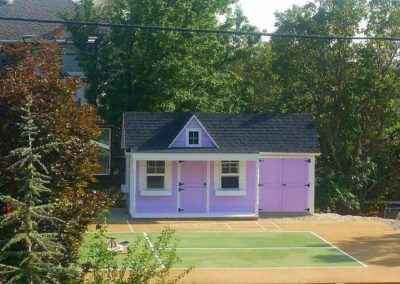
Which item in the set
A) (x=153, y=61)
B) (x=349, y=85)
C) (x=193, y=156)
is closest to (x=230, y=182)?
(x=193, y=156)

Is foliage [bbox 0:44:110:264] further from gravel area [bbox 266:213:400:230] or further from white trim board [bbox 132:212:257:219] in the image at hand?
gravel area [bbox 266:213:400:230]

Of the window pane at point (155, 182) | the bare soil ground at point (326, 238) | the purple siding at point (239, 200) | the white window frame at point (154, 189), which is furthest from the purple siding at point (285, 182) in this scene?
the window pane at point (155, 182)

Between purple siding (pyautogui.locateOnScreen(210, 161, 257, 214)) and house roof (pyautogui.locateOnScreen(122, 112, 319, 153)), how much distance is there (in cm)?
93

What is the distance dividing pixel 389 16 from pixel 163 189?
14.8m

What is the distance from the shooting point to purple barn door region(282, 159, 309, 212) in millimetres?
27406

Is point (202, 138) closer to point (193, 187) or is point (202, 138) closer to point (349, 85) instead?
point (193, 187)

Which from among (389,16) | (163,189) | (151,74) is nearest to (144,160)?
(163,189)

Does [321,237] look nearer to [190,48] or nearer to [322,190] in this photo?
[322,190]

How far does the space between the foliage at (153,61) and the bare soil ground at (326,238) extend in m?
7.53

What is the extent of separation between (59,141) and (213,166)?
14859 millimetres

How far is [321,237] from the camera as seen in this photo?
22.1 m

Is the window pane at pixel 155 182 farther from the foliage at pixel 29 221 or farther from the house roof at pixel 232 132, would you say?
the foliage at pixel 29 221

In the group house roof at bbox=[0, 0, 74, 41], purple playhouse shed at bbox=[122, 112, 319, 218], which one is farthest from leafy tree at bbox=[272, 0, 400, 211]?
house roof at bbox=[0, 0, 74, 41]

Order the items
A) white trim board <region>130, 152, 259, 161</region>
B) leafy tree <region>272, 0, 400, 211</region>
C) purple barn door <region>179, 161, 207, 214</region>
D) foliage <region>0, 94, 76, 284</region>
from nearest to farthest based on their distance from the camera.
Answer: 1. foliage <region>0, 94, 76, 284</region>
2. white trim board <region>130, 152, 259, 161</region>
3. purple barn door <region>179, 161, 207, 214</region>
4. leafy tree <region>272, 0, 400, 211</region>
